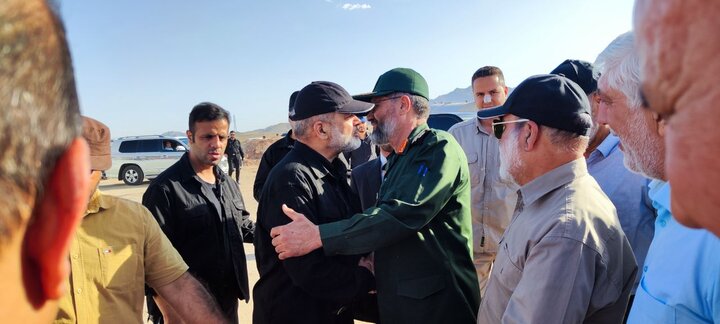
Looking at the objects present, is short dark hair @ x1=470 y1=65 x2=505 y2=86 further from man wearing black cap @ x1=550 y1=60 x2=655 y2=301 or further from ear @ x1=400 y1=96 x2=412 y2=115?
ear @ x1=400 y1=96 x2=412 y2=115

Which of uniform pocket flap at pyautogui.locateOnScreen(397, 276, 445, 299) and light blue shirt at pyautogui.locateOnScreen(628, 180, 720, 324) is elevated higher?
light blue shirt at pyautogui.locateOnScreen(628, 180, 720, 324)

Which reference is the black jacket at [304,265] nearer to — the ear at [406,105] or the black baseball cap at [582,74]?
the ear at [406,105]

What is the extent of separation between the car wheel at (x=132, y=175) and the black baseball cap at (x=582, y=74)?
18069mm

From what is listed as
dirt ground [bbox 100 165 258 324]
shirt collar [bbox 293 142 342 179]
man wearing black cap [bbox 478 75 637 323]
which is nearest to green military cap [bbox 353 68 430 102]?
shirt collar [bbox 293 142 342 179]

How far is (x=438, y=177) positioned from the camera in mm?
2225

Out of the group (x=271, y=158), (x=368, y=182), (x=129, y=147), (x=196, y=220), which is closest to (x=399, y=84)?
(x=368, y=182)

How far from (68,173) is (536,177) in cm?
186

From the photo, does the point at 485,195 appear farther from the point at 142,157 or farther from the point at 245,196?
the point at 142,157

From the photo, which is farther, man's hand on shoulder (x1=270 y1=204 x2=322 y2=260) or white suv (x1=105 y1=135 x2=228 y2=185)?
white suv (x1=105 y1=135 x2=228 y2=185)

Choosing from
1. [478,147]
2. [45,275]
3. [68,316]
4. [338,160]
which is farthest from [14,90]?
[478,147]

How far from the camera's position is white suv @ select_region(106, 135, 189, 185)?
1728cm

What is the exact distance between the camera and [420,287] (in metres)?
2.23

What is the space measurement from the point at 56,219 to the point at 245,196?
1286cm

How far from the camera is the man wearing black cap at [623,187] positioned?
2.39 metres
